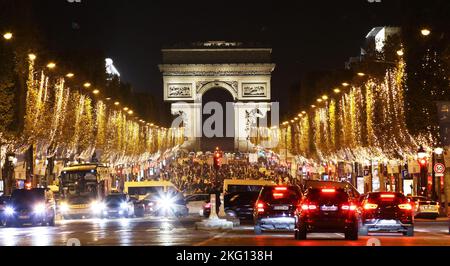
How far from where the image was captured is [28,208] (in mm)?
54438

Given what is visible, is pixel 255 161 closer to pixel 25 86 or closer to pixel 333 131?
pixel 333 131

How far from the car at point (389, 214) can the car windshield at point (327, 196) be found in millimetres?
4494

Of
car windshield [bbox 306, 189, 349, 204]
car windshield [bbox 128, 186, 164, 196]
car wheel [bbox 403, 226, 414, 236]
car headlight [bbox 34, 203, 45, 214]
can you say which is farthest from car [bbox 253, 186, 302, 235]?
car windshield [bbox 128, 186, 164, 196]

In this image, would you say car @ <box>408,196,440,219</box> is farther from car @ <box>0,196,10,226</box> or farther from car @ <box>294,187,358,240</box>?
car @ <box>294,187,358,240</box>

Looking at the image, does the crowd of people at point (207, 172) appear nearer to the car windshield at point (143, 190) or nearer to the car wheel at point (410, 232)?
the car windshield at point (143, 190)

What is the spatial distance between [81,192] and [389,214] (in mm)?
36728

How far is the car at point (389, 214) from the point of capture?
39.5m

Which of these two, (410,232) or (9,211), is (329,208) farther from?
(9,211)

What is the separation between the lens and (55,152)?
8388 centimetres

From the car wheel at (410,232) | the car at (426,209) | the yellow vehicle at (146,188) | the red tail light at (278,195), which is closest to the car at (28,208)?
the red tail light at (278,195)

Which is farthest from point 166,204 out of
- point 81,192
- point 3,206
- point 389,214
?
point 389,214
